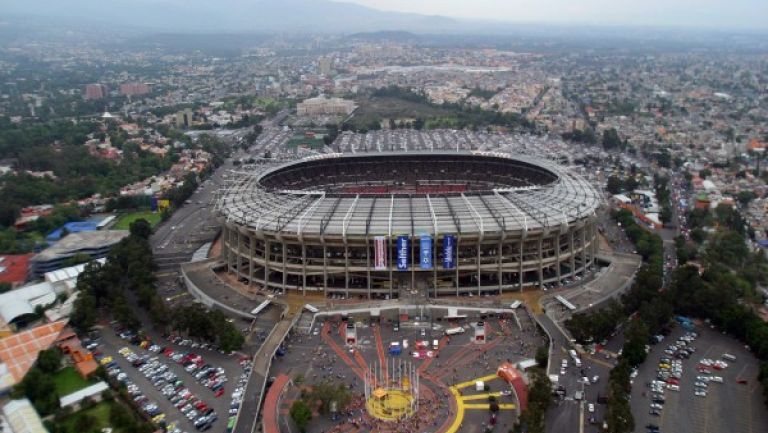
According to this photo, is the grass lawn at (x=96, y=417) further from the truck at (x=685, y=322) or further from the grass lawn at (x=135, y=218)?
the truck at (x=685, y=322)

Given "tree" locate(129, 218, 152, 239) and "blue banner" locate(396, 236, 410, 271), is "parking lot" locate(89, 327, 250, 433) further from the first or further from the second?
"tree" locate(129, 218, 152, 239)

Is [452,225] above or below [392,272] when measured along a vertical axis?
above

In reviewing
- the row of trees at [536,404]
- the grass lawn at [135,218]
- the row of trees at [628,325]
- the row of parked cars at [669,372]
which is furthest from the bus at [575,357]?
the grass lawn at [135,218]

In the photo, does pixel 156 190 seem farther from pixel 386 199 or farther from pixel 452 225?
pixel 452 225

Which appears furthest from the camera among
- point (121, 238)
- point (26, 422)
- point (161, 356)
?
point (121, 238)

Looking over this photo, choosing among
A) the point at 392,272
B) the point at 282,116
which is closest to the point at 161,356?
the point at 392,272

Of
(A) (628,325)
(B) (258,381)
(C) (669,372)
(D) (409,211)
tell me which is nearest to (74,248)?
(B) (258,381)

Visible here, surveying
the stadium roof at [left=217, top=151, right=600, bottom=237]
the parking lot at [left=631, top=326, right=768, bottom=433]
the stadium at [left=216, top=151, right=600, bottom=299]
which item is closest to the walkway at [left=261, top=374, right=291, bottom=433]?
the stadium at [left=216, top=151, right=600, bottom=299]
